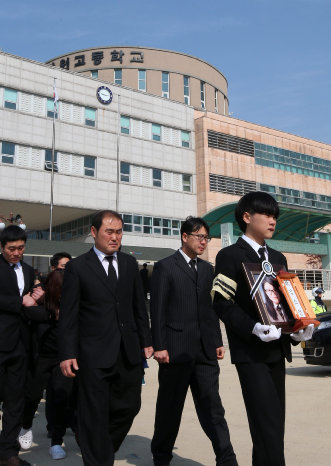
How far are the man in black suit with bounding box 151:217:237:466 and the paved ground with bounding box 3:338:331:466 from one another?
1.58 ft

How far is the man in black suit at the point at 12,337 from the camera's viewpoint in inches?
181

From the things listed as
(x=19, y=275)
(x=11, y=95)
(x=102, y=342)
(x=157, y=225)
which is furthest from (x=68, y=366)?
(x=157, y=225)

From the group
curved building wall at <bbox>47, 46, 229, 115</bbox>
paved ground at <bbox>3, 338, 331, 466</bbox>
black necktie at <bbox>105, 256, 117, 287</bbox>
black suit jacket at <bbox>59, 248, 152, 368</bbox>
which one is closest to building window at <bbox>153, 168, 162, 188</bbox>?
curved building wall at <bbox>47, 46, 229, 115</bbox>

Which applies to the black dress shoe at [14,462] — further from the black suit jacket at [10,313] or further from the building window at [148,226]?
the building window at [148,226]

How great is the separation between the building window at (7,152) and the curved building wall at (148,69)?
25.3m

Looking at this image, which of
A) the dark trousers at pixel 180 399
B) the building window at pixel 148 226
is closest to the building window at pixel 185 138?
the building window at pixel 148 226

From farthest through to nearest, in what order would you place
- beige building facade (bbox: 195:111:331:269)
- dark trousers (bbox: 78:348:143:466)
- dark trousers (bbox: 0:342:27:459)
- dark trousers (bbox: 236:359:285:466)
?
beige building facade (bbox: 195:111:331:269) → dark trousers (bbox: 0:342:27:459) → dark trousers (bbox: 78:348:143:466) → dark trousers (bbox: 236:359:285:466)

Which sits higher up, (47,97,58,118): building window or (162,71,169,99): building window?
(162,71,169,99): building window

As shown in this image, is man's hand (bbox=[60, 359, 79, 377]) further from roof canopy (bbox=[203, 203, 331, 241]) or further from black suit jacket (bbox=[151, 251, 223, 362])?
roof canopy (bbox=[203, 203, 331, 241])

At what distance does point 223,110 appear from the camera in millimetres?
66938

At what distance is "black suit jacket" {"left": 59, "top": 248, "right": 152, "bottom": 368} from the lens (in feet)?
12.1

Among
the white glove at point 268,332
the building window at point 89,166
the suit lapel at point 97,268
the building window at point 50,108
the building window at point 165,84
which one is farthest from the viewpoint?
the building window at point 165,84

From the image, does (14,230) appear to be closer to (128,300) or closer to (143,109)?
(128,300)

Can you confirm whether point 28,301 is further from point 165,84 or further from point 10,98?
point 165,84
